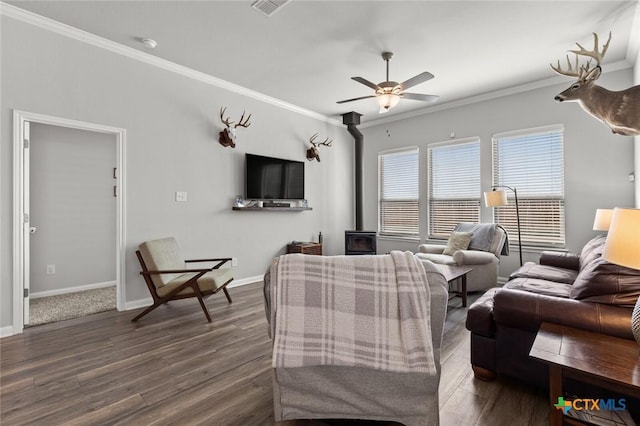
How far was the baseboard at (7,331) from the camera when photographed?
2803 millimetres

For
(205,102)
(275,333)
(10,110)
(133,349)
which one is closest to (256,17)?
(205,102)

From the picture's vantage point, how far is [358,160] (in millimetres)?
6234

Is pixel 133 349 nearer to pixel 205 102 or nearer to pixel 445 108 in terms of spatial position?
pixel 205 102

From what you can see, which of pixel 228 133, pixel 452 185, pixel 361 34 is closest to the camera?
pixel 361 34

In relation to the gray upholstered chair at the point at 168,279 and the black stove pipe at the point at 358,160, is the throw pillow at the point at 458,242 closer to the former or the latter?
the black stove pipe at the point at 358,160

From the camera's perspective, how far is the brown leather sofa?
1.62 meters

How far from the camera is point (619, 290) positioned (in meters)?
1.65

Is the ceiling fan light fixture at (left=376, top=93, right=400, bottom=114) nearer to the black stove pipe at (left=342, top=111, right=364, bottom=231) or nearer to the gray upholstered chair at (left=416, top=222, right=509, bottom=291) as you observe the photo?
the gray upholstered chair at (left=416, top=222, right=509, bottom=291)

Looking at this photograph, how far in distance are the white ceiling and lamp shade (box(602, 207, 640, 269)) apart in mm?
2409

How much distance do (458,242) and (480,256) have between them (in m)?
0.51

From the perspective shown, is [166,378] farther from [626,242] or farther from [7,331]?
[626,242]

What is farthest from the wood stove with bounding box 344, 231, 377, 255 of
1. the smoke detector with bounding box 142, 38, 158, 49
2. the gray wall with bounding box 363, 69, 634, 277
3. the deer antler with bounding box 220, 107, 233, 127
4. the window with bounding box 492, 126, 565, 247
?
the smoke detector with bounding box 142, 38, 158, 49

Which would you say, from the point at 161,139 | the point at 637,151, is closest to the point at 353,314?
the point at 161,139

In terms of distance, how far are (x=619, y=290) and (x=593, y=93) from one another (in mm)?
2290
